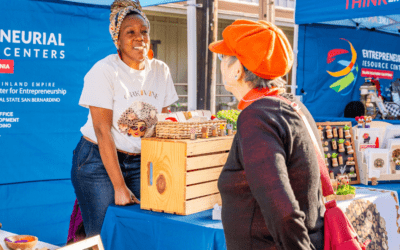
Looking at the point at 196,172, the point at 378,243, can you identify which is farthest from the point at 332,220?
the point at 378,243

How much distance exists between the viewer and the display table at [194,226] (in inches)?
75.8

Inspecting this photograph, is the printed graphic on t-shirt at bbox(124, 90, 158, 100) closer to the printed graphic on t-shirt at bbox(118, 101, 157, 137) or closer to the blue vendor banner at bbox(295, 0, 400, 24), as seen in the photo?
the printed graphic on t-shirt at bbox(118, 101, 157, 137)

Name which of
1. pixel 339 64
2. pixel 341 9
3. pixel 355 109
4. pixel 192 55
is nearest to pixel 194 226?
pixel 341 9

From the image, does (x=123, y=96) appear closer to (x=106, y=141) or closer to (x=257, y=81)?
(x=106, y=141)

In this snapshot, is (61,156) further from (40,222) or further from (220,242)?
(220,242)

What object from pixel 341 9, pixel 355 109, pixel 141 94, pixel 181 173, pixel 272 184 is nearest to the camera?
pixel 272 184

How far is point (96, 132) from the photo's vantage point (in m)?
2.21

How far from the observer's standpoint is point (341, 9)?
13.3 feet

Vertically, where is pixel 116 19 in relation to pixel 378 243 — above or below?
above

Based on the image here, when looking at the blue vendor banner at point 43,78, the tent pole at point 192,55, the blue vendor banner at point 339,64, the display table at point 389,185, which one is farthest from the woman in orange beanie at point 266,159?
the blue vendor banner at point 339,64

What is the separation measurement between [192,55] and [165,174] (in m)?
2.82

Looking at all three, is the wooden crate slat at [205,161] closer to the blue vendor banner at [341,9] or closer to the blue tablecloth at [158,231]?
the blue tablecloth at [158,231]

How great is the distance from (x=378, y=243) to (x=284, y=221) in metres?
1.46

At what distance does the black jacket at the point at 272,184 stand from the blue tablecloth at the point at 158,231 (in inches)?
19.1
